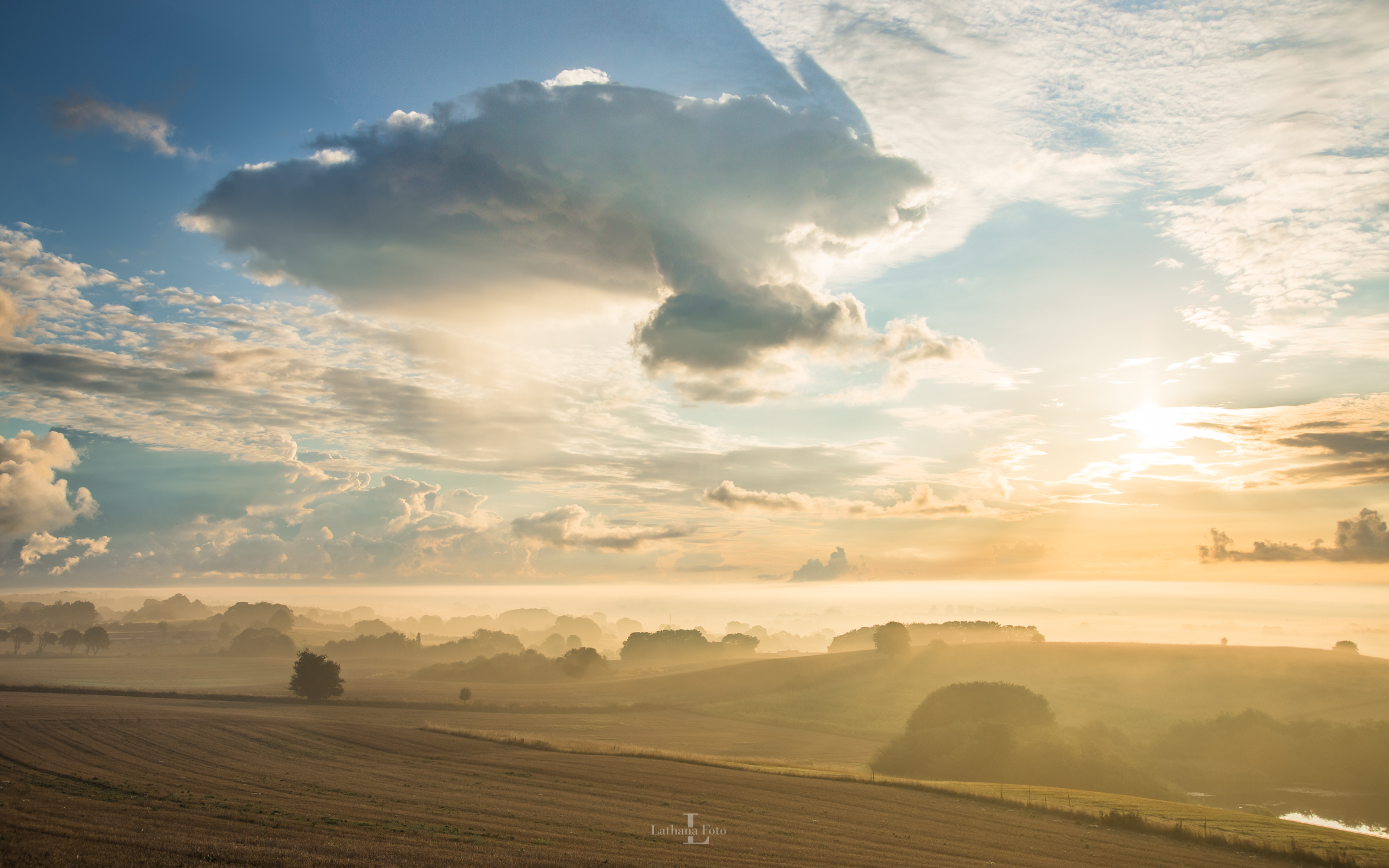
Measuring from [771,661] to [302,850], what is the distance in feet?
441

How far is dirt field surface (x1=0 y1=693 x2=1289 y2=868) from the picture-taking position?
2839 centimetres

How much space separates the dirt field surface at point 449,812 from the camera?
28.4 metres

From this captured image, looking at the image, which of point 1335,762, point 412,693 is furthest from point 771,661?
point 1335,762

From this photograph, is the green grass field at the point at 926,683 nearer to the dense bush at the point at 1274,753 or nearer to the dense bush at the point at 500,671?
the dense bush at the point at 1274,753

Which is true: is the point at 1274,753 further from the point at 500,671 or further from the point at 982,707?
the point at 500,671

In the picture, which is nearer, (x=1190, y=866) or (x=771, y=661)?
(x=1190, y=866)

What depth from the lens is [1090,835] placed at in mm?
41688

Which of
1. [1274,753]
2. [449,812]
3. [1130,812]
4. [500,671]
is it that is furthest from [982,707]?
[500,671]

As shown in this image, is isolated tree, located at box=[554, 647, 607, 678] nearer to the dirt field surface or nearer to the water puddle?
the dirt field surface

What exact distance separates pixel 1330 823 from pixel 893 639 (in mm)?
88641

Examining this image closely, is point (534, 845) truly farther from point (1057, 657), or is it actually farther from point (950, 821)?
point (1057, 657)

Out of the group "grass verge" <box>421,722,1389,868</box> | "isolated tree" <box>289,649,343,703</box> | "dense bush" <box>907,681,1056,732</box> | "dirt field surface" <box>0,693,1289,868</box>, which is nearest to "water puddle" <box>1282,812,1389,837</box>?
"grass verge" <box>421,722,1389,868</box>

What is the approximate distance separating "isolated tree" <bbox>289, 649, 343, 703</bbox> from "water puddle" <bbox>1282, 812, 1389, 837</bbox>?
375 ft

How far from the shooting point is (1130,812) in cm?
4628
